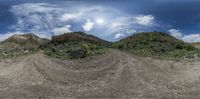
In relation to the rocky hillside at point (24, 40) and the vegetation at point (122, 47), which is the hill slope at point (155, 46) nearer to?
the vegetation at point (122, 47)

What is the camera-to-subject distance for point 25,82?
2438 cm

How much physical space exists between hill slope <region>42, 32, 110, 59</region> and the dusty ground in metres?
1.78

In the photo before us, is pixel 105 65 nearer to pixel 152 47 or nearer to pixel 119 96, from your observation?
pixel 119 96

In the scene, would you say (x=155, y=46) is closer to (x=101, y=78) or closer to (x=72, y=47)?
(x=72, y=47)

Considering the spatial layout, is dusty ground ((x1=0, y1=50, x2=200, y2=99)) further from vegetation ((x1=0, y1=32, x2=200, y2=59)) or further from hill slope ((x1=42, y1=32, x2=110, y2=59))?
vegetation ((x1=0, y1=32, x2=200, y2=59))

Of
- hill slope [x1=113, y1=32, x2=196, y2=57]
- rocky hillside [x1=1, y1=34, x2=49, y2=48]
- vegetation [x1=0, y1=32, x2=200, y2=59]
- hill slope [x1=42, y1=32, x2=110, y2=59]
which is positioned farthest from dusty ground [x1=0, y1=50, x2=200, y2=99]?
rocky hillside [x1=1, y1=34, x2=49, y2=48]

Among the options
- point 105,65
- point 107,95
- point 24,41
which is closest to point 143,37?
point 105,65

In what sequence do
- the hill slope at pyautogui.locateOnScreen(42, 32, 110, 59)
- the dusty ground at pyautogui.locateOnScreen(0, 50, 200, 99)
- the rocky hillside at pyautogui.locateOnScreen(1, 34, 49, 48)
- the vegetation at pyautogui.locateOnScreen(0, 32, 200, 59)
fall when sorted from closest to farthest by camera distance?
1. the dusty ground at pyautogui.locateOnScreen(0, 50, 200, 99)
2. the hill slope at pyautogui.locateOnScreen(42, 32, 110, 59)
3. the vegetation at pyautogui.locateOnScreen(0, 32, 200, 59)
4. the rocky hillside at pyautogui.locateOnScreen(1, 34, 49, 48)

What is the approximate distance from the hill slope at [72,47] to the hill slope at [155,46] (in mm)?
2864

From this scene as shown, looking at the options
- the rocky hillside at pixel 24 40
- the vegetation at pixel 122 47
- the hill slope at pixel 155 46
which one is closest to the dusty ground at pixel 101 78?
the vegetation at pixel 122 47

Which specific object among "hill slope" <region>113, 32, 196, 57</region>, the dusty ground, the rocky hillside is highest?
the rocky hillside

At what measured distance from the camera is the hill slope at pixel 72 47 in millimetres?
31783

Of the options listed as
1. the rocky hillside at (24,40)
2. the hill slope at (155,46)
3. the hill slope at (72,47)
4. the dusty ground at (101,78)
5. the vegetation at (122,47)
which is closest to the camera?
the dusty ground at (101,78)

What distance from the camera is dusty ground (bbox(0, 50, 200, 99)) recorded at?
70.7 feet
